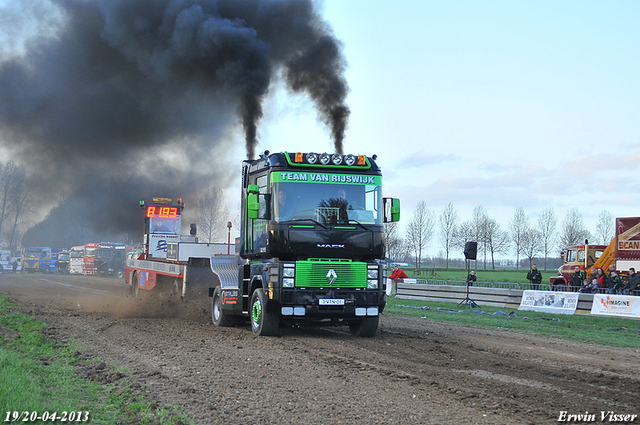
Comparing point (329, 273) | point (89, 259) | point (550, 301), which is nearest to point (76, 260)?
point (89, 259)

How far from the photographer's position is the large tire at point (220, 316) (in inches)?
504

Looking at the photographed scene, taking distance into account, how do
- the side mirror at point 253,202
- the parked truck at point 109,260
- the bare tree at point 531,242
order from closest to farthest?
the side mirror at point 253,202, the parked truck at point 109,260, the bare tree at point 531,242

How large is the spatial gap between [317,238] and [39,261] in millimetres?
50126

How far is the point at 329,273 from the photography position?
10.6 m

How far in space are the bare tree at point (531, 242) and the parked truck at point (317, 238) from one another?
6826cm

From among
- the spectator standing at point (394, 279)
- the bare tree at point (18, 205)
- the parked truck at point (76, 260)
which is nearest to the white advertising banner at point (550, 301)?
the spectator standing at point (394, 279)

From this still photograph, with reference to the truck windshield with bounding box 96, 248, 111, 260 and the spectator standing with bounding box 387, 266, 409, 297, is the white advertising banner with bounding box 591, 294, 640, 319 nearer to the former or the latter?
the spectator standing with bounding box 387, 266, 409, 297

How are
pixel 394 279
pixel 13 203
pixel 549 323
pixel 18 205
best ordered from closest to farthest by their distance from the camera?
pixel 549 323, pixel 394 279, pixel 18 205, pixel 13 203

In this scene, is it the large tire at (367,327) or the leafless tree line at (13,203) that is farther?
the leafless tree line at (13,203)

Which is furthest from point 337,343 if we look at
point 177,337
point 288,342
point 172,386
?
point 172,386

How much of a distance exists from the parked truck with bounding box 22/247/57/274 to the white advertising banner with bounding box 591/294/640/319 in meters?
48.6

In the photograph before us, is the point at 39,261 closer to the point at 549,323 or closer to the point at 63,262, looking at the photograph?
the point at 63,262

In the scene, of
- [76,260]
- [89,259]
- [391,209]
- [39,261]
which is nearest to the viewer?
[391,209]

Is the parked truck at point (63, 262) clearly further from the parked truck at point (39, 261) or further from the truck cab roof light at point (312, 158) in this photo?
the truck cab roof light at point (312, 158)
